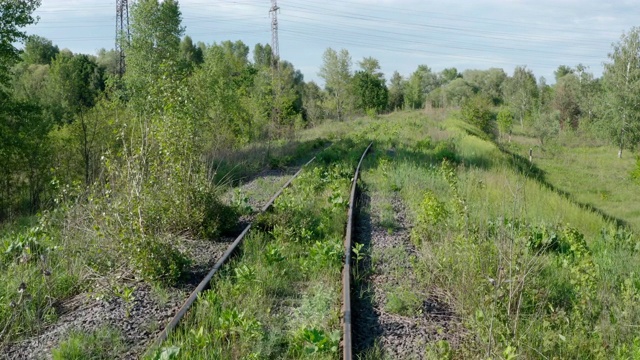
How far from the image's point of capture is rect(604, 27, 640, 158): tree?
53.3m

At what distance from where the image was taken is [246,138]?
1128 inches

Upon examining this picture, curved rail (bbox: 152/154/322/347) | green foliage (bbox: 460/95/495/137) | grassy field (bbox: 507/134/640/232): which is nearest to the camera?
curved rail (bbox: 152/154/322/347)

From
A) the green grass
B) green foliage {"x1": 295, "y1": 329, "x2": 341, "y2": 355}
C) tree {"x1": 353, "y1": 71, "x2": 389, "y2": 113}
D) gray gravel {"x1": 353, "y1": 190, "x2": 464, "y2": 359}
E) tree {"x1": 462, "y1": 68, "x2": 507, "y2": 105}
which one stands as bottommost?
gray gravel {"x1": 353, "y1": 190, "x2": 464, "y2": 359}

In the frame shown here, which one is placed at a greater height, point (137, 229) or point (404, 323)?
point (137, 229)

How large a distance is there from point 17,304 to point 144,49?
4491 cm

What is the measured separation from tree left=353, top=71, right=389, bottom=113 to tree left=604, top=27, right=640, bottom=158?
25542mm

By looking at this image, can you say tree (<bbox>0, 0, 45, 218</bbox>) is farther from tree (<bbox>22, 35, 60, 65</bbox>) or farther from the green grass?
tree (<bbox>22, 35, 60, 65</bbox>)

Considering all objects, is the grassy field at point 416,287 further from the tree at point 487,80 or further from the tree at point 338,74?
the tree at point 487,80

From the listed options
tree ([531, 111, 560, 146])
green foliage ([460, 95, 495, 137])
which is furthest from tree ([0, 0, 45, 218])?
tree ([531, 111, 560, 146])

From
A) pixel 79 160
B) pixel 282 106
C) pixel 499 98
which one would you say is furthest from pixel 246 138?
pixel 499 98

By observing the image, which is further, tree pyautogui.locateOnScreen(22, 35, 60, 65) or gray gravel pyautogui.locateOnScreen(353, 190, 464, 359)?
tree pyautogui.locateOnScreen(22, 35, 60, 65)

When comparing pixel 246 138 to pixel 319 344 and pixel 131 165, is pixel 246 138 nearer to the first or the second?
pixel 131 165

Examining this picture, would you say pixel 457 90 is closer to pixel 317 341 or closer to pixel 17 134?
pixel 17 134

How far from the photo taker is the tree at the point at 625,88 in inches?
2097
